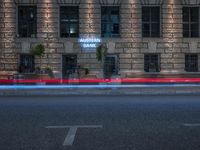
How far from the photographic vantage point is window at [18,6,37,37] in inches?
1604

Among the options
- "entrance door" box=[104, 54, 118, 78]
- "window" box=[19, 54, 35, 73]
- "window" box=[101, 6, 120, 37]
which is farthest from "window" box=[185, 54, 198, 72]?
"window" box=[19, 54, 35, 73]

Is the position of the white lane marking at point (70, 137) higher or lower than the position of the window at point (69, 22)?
lower

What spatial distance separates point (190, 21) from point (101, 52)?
8.27m

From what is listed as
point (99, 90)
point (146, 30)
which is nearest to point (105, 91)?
point (99, 90)

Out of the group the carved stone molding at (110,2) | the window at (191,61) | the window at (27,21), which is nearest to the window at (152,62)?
the window at (191,61)

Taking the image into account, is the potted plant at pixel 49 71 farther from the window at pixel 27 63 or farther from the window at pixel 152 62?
the window at pixel 152 62

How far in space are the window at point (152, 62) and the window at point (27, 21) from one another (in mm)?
9027

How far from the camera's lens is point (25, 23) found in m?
40.8

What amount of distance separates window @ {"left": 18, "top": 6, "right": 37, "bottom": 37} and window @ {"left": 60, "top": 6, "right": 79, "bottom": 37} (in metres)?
2.16

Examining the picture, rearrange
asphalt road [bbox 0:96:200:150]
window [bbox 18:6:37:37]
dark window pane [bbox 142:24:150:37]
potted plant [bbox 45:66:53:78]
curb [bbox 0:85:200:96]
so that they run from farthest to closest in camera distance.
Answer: dark window pane [bbox 142:24:150:37] → window [bbox 18:6:37:37] → potted plant [bbox 45:66:53:78] → curb [bbox 0:85:200:96] → asphalt road [bbox 0:96:200:150]

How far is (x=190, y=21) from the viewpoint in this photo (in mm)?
41438

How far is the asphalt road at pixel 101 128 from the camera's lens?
9.69 meters

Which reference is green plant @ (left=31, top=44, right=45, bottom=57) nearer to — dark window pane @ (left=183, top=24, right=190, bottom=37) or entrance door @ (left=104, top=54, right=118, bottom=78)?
entrance door @ (left=104, top=54, right=118, bottom=78)

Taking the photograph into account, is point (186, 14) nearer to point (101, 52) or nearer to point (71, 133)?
point (101, 52)
